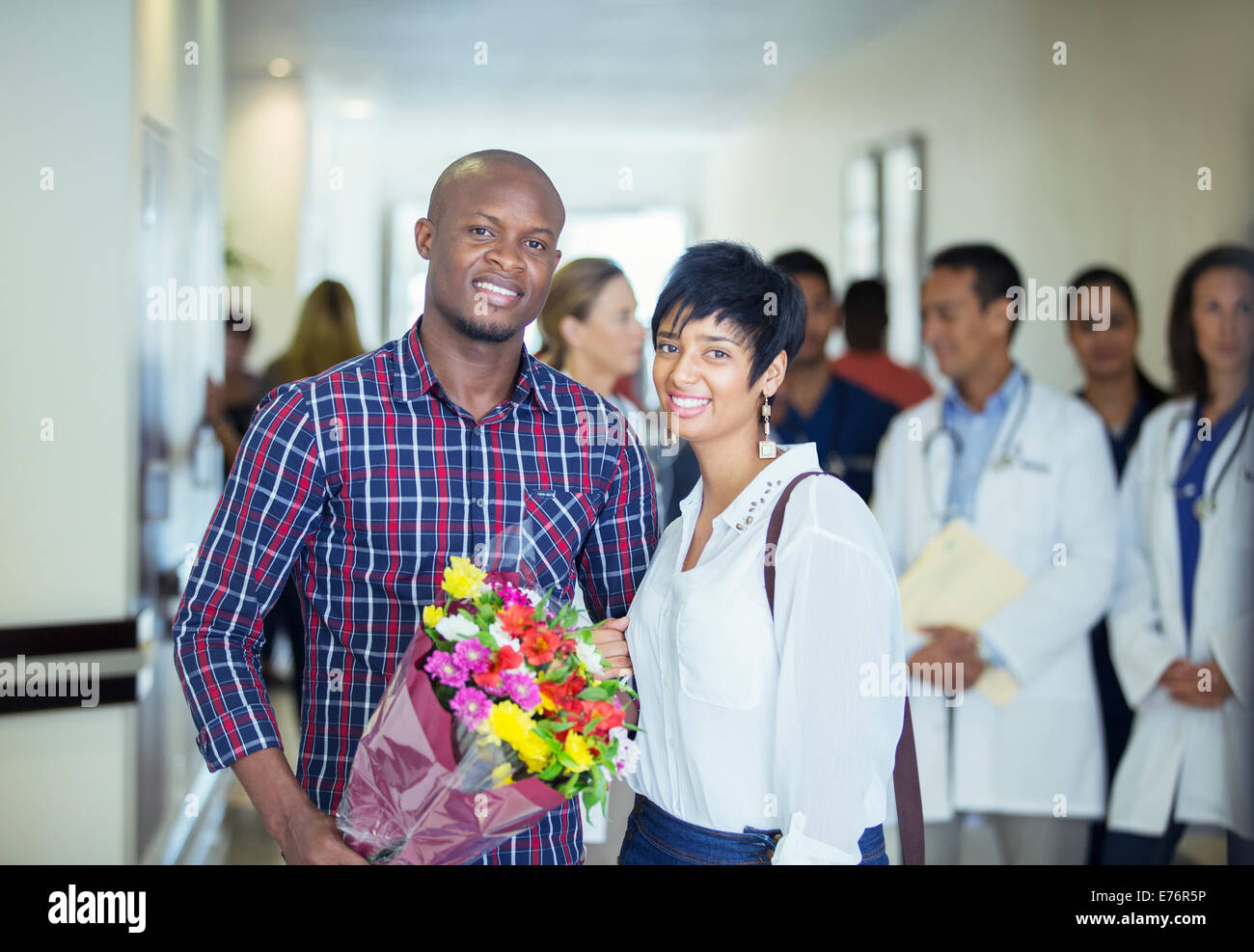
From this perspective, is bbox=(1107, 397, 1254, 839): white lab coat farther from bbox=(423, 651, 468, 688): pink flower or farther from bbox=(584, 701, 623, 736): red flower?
bbox=(423, 651, 468, 688): pink flower

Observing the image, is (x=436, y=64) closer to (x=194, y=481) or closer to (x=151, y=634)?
(x=194, y=481)

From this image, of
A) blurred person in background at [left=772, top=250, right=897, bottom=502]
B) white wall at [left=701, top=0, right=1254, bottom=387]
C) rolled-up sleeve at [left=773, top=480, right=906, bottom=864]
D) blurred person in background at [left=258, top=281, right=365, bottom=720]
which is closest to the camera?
rolled-up sleeve at [left=773, top=480, right=906, bottom=864]

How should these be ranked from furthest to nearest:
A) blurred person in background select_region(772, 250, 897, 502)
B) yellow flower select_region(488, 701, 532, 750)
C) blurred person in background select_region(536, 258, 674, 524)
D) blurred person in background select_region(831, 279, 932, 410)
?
blurred person in background select_region(831, 279, 932, 410) < blurred person in background select_region(772, 250, 897, 502) < blurred person in background select_region(536, 258, 674, 524) < yellow flower select_region(488, 701, 532, 750)

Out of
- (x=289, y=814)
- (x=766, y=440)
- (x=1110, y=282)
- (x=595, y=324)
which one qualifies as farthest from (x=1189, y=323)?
(x=289, y=814)

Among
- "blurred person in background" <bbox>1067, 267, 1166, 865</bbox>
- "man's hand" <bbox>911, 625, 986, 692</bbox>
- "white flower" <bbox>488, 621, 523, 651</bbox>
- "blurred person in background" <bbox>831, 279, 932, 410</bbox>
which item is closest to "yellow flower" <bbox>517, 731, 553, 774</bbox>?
"white flower" <bbox>488, 621, 523, 651</bbox>

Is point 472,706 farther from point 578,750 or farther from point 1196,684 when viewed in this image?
point 1196,684

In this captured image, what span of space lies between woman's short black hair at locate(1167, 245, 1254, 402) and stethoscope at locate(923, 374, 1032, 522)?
41cm

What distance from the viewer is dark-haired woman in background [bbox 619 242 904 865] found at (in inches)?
62.7

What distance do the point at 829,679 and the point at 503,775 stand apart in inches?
16.6

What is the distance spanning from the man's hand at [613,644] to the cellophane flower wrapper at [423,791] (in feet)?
0.89

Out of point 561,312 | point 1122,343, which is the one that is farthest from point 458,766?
point 1122,343

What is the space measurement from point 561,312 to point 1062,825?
186 cm

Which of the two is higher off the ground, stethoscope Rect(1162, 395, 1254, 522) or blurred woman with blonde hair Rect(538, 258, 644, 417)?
blurred woman with blonde hair Rect(538, 258, 644, 417)

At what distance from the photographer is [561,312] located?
9.98 feet
